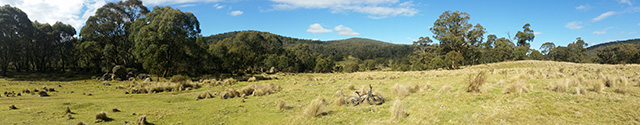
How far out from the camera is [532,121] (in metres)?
5.99

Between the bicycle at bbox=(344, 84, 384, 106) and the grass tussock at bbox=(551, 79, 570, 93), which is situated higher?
the grass tussock at bbox=(551, 79, 570, 93)

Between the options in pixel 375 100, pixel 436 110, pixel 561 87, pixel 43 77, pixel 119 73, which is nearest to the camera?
pixel 436 110

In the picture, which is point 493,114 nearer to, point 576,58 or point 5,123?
point 5,123

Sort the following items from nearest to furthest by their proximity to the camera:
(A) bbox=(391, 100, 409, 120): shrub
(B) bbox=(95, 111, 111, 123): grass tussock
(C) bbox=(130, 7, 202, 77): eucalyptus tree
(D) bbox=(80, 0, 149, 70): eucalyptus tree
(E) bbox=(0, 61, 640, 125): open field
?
(E) bbox=(0, 61, 640, 125): open field → (A) bbox=(391, 100, 409, 120): shrub → (B) bbox=(95, 111, 111, 123): grass tussock → (C) bbox=(130, 7, 202, 77): eucalyptus tree → (D) bbox=(80, 0, 149, 70): eucalyptus tree

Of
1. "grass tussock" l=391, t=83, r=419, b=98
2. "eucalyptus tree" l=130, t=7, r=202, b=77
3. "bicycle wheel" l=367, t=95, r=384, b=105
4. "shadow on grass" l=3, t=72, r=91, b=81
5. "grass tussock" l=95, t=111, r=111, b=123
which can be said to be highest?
"eucalyptus tree" l=130, t=7, r=202, b=77

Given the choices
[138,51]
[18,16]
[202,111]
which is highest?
[18,16]

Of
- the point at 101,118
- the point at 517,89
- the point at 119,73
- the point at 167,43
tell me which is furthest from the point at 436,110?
the point at 119,73

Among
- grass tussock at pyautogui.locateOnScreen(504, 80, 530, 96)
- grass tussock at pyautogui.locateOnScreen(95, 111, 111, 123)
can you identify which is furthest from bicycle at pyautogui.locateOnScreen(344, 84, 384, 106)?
grass tussock at pyautogui.locateOnScreen(95, 111, 111, 123)

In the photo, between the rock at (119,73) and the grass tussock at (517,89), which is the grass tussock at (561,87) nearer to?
the grass tussock at (517,89)

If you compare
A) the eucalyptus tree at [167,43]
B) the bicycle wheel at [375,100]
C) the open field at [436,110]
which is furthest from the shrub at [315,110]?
the eucalyptus tree at [167,43]

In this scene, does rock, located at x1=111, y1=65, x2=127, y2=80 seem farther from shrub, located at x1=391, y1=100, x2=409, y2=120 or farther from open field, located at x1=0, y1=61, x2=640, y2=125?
shrub, located at x1=391, y1=100, x2=409, y2=120

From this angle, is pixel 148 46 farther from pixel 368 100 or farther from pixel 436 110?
pixel 436 110

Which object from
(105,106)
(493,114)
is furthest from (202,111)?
(493,114)

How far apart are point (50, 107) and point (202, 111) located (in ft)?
19.8
